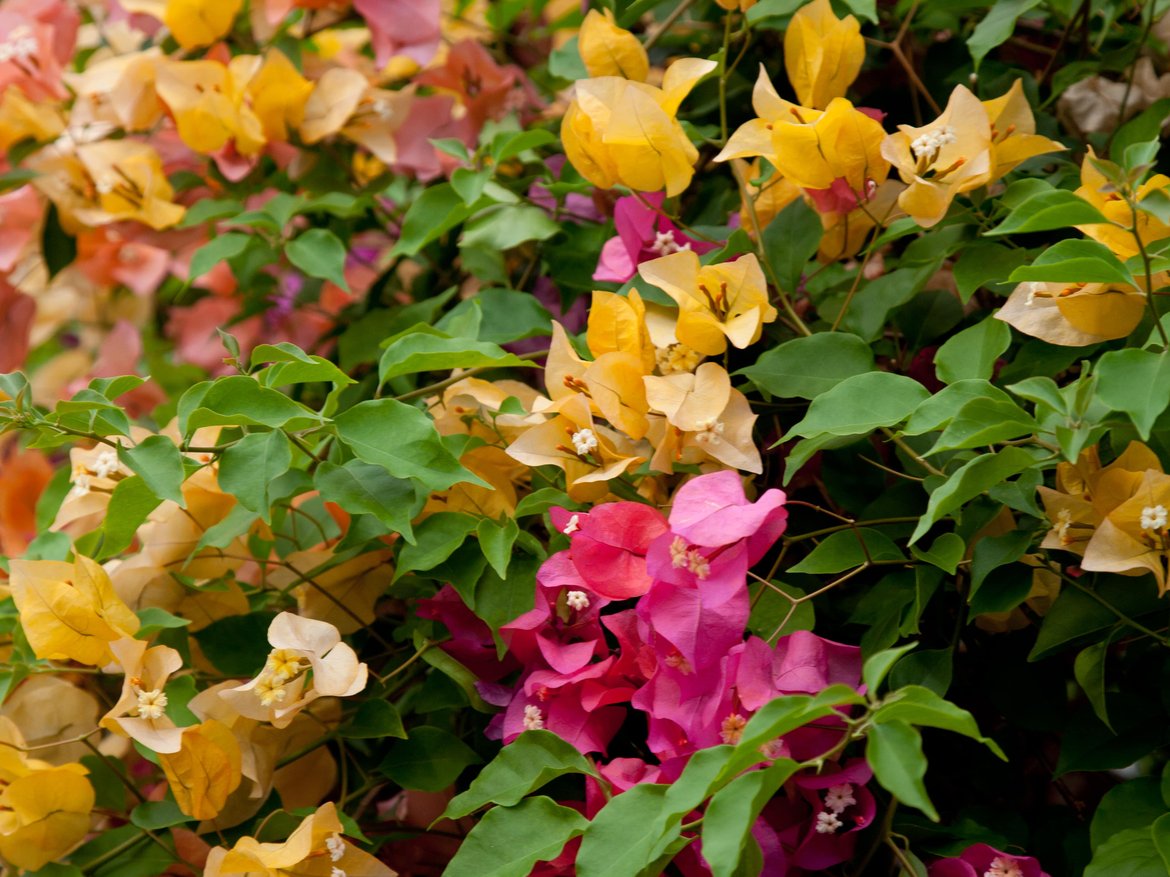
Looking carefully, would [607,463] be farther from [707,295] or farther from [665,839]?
[665,839]

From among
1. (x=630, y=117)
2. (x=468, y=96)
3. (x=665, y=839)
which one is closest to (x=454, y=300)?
(x=468, y=96)

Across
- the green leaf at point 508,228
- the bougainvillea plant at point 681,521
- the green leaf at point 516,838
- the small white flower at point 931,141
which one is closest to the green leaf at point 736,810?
the bougainvillea plant at point 681,521

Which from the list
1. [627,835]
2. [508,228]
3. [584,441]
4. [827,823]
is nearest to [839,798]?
[827,823]

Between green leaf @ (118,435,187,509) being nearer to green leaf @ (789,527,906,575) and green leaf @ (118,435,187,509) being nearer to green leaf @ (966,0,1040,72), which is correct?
green leaf @ (789,527,906,575)

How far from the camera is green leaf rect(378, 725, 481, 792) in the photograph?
2.15 ft

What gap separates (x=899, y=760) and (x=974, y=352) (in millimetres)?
254

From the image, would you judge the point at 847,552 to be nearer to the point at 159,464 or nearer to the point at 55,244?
the point at 159,464

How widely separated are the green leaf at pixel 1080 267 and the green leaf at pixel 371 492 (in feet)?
1.03

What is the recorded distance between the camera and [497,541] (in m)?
0.62

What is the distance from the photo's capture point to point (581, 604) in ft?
2.00

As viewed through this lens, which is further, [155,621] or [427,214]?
[427,214]

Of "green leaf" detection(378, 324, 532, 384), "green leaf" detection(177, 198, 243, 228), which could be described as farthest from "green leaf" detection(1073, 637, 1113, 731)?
"green leaf" detection(177, 198, 243, 228)

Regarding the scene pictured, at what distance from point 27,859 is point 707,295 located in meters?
0.50

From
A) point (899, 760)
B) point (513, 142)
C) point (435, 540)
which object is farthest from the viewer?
point (513, 142)
